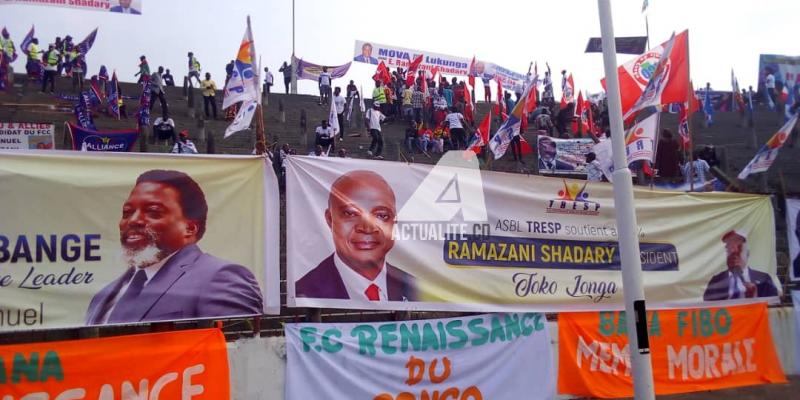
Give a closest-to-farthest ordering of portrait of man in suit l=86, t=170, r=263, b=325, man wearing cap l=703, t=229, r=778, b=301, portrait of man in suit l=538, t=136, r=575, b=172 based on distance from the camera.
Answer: portrait of man in suit l=86, t=170, r=263, b=325 < man wearing cap l=703, t=229, r=778, b=301 < portrait of man in suit l=538, t=136, r=575, b=172

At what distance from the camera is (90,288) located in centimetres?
608

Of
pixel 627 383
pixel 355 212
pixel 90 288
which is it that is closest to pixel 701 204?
pixel 627 383

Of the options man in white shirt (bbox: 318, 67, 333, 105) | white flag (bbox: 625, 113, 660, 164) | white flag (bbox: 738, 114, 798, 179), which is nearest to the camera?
white flag (bbox: 625, 113, 660, 164)

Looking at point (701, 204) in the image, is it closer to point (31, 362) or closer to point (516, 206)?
point (516, 206)

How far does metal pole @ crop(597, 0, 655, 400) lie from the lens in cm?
671

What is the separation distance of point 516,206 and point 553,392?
2.01 meters

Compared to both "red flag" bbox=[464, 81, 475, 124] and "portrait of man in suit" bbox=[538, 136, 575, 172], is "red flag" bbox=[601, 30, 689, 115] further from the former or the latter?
"red flag" bbox=[464, 81, 475, 124]

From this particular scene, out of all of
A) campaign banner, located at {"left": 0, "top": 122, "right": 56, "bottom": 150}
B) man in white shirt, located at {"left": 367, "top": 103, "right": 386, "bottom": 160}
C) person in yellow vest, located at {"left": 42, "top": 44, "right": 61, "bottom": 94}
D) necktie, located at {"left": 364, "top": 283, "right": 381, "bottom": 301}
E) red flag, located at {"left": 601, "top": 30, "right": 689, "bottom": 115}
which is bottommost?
necktie, located at {"left": 364, "top": 283, "right": 381, "bottom": 301}

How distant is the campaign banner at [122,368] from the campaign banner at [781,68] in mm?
21012

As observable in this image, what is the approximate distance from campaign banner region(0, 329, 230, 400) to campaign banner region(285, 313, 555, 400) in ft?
2.40

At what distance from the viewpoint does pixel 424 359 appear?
740 centimetres

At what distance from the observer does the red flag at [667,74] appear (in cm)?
1028

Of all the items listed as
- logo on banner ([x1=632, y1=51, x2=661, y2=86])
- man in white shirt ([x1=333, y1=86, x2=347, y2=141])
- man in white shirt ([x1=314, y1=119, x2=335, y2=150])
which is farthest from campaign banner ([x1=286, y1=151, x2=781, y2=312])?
man in white shirt ([x1=333, y1=86, x2=347, y2=141])

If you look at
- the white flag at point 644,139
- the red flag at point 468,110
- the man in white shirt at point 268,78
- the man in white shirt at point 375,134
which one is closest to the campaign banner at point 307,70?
the man in white shirt at point 268,78
